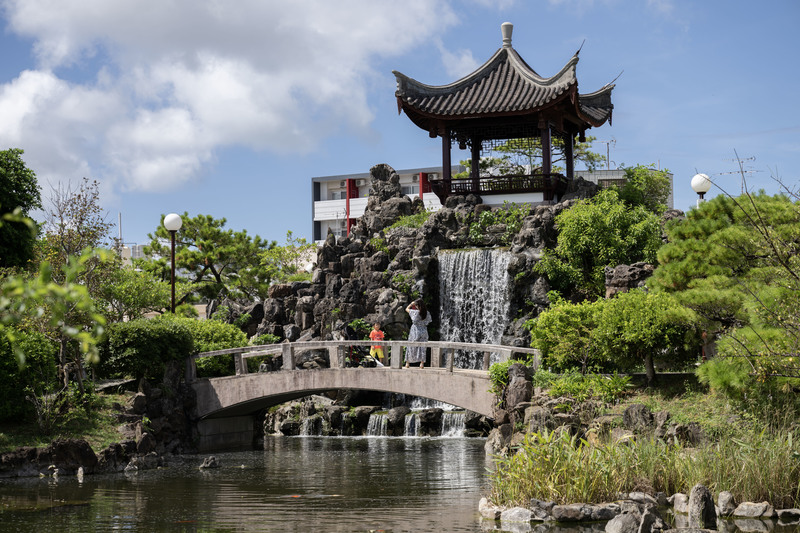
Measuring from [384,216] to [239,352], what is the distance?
1446 cm

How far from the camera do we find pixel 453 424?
85.1 feet

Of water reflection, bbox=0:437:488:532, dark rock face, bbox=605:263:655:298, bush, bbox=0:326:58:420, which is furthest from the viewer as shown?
dark rock face, bbox=605:263:655:298

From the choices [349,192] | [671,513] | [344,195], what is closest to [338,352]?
[671,513]

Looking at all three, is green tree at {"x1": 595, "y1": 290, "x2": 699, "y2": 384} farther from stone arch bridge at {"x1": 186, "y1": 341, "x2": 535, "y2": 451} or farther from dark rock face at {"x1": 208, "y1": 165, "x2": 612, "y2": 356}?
dark rock face at {"x1": 208, "y1": 165, "x2": 612, "y2": 356}

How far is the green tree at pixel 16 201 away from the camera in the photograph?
82.5ft

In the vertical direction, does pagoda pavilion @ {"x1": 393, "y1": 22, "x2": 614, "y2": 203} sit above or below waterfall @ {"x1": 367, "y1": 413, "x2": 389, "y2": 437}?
above

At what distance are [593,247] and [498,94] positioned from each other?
8.02 meters

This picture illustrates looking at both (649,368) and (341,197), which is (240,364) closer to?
(649,368)

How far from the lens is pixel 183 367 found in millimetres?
→ 23609

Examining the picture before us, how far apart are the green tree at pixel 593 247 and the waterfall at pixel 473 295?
160cm

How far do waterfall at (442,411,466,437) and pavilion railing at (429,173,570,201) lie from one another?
Result: 11109mm

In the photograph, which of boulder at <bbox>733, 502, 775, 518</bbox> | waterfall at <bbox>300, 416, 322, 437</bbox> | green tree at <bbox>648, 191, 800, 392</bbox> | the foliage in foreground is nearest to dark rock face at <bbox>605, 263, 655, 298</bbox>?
the foliage in foreground

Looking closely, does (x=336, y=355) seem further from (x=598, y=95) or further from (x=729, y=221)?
(x=598, y=95)

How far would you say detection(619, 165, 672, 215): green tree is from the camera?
3366 centimetres
